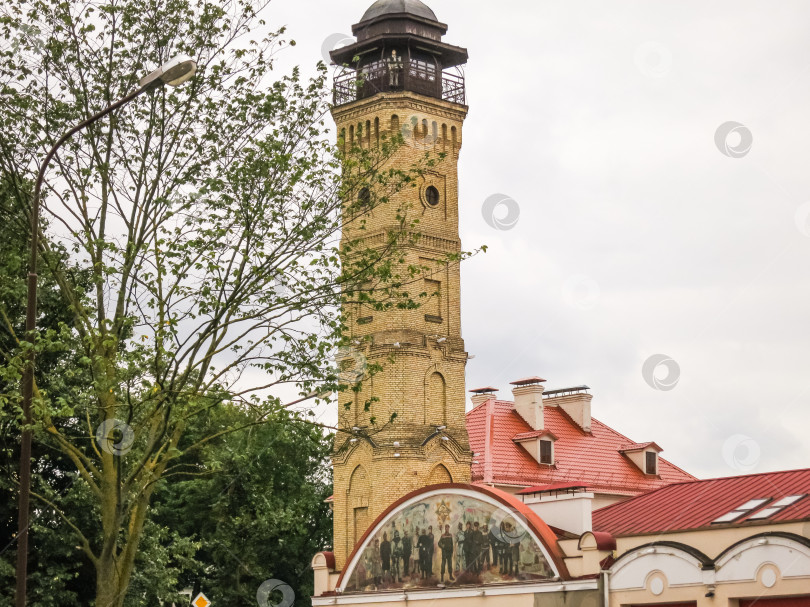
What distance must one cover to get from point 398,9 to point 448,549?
2152 centimetres

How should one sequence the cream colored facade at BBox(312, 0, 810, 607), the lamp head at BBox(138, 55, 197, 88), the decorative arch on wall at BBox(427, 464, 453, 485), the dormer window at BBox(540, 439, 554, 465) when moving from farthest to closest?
the dormer window at BBox(540, 439, 554, 465)
the decorative arch on wall at BBox(427, 464, 453, 485)
the cream colored facade at BBox(312, 0, 810, 607)
the lamp head at BBox(138, 55, 197, 88)

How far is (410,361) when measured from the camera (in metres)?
44.9

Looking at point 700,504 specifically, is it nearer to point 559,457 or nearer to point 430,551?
point 430,551

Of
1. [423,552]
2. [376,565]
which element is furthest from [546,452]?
[423,552]

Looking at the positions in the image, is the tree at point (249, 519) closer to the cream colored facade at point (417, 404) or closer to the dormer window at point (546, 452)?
the cream colored facade at point (417, 404)

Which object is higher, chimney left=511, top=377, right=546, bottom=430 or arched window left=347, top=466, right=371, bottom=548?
chimney left=511, top=377, right=546, bottom=430

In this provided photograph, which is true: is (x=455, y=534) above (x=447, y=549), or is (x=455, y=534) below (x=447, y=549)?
above

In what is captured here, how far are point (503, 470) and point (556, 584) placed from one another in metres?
15.9

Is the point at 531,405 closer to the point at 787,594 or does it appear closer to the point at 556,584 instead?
the point at 556,584

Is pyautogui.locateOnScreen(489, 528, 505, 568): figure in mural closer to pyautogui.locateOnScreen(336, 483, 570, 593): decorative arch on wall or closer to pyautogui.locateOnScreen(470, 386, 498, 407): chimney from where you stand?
pyautogui.locateOnScreen(336, 483, 570, 593): decorative arch on wall

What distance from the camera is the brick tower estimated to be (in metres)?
44.6

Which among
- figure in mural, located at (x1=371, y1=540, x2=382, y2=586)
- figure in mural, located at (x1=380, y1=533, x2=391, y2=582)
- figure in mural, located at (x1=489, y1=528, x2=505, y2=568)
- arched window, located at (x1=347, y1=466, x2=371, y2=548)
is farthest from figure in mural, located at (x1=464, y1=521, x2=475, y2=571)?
A: arched window, located at (x1=347, y1=466, x2=371, y2=548)

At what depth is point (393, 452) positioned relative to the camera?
44344mm

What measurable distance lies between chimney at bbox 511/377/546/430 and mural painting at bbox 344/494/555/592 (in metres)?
15.3
